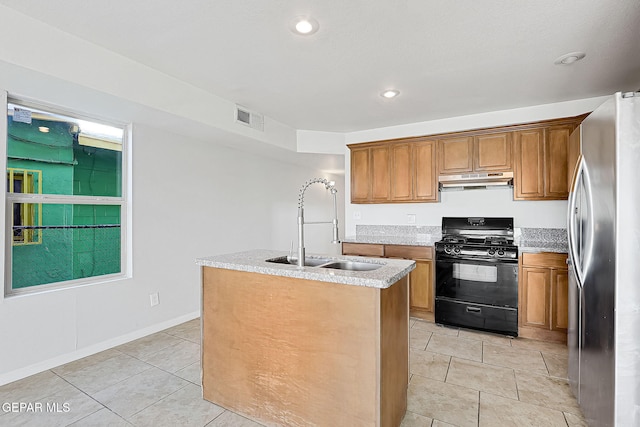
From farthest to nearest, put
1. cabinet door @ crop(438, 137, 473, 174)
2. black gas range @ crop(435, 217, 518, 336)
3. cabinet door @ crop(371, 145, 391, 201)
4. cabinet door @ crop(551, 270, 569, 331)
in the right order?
cabinet door @ crop(371, 145, 391, 201), cabinet door @ crop(438, 137, 473, 174), black gas range @ crop(435, 217, 518, 336), cabinet door @ crop(551, 270, 569, 331)

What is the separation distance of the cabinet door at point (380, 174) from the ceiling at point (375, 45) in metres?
1.02

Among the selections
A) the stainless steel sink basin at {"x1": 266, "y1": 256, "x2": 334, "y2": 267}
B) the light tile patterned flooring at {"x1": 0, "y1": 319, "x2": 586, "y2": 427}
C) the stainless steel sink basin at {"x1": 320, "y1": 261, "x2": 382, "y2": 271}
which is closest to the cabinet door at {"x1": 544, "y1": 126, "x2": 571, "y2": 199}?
the light tile patterned flooring at {"x1": 0, "y1": 319, "x2": 586, "y2": 427}

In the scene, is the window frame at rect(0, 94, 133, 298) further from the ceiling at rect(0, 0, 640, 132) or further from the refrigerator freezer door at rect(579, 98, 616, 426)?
the refrigerator freezer door at rect(579, 98, 616, 426)

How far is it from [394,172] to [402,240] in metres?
0.94

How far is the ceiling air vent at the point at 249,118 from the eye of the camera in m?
3.66

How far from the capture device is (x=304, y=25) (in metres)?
2.09

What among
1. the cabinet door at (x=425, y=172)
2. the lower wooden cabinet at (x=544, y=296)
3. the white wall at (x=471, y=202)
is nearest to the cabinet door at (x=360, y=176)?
the white wall at (x=471, y=202)

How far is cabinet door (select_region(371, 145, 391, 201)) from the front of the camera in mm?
4395

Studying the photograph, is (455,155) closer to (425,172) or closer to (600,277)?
(425,172)

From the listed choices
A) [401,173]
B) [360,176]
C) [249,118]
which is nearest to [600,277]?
[401,173]

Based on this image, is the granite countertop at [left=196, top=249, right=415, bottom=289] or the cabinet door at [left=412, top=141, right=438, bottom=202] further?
the cabinet door at [left=412, top=141, right=438, bottom=202]

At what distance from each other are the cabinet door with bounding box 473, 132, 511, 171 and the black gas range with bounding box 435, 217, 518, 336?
690mm

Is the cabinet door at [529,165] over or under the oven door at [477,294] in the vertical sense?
over

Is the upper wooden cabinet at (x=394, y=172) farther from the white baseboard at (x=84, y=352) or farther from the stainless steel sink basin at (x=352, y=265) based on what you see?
the white baseboard at (x=84, y=352)
